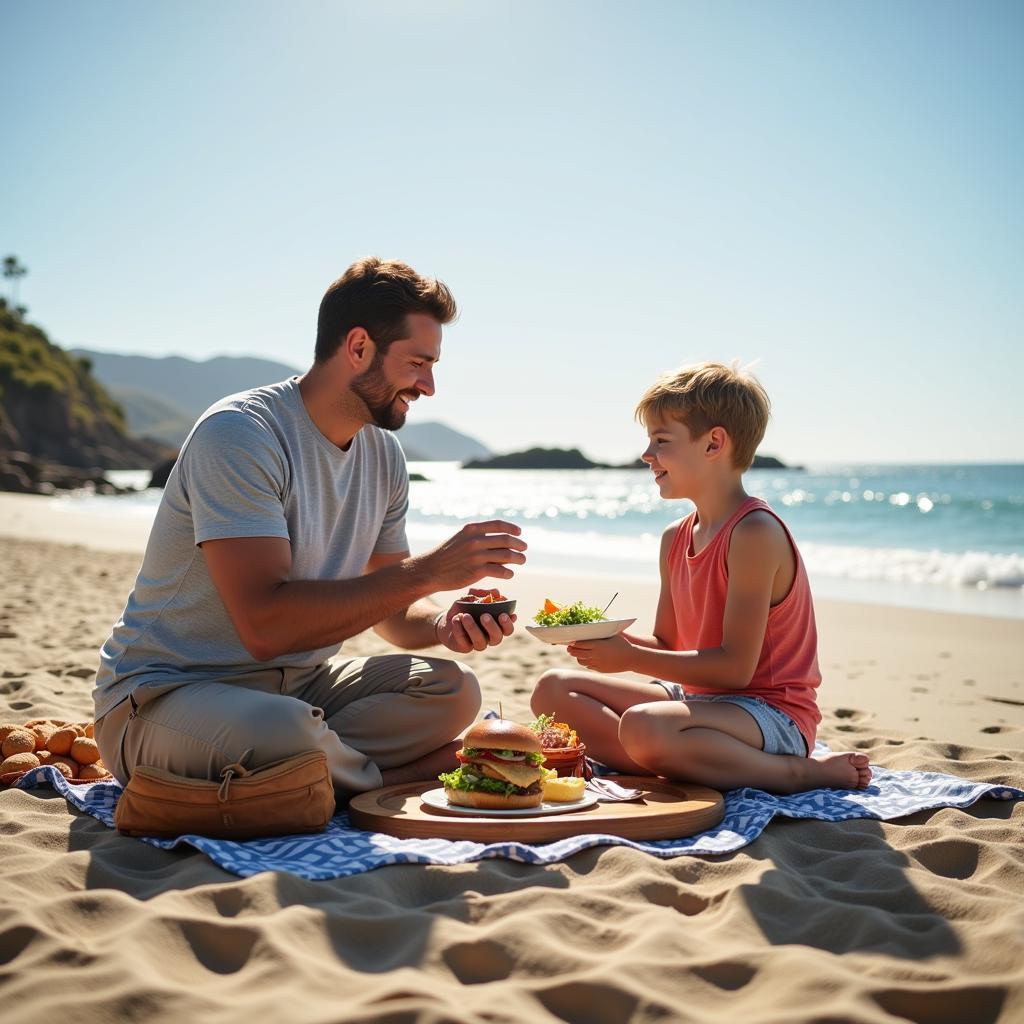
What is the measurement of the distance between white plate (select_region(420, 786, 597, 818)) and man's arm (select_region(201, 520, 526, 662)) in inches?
29.3

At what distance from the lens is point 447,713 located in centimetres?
450

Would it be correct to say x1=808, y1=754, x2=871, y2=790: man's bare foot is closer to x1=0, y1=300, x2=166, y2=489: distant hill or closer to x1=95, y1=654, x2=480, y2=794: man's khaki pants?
x1=95, y1=654, x2=480, y2=794: man's khaki pants

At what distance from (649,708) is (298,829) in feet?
4.98

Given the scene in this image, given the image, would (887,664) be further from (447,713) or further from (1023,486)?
(1023,486)

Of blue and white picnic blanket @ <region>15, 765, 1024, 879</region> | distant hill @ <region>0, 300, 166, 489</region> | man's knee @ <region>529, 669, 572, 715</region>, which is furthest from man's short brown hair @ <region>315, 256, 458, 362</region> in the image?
distant hill @ <region>0, 300, 166, 489</region>

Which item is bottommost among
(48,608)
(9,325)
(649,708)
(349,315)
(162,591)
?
(48,608)

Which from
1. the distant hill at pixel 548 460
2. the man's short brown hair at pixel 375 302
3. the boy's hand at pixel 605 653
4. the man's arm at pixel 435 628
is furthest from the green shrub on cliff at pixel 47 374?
the boy's hand at pixel 605 653

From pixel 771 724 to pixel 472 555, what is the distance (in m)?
1.53

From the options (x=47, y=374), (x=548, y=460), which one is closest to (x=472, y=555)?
(x=47, y=374)

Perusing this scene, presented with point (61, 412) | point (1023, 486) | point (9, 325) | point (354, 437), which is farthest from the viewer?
point (9, 325)

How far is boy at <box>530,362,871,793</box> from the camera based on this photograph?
14.0 ft

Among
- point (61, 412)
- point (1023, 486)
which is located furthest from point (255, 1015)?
point (61, 412)

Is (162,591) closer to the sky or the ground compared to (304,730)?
closer to the sky

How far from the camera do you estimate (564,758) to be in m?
4.31
